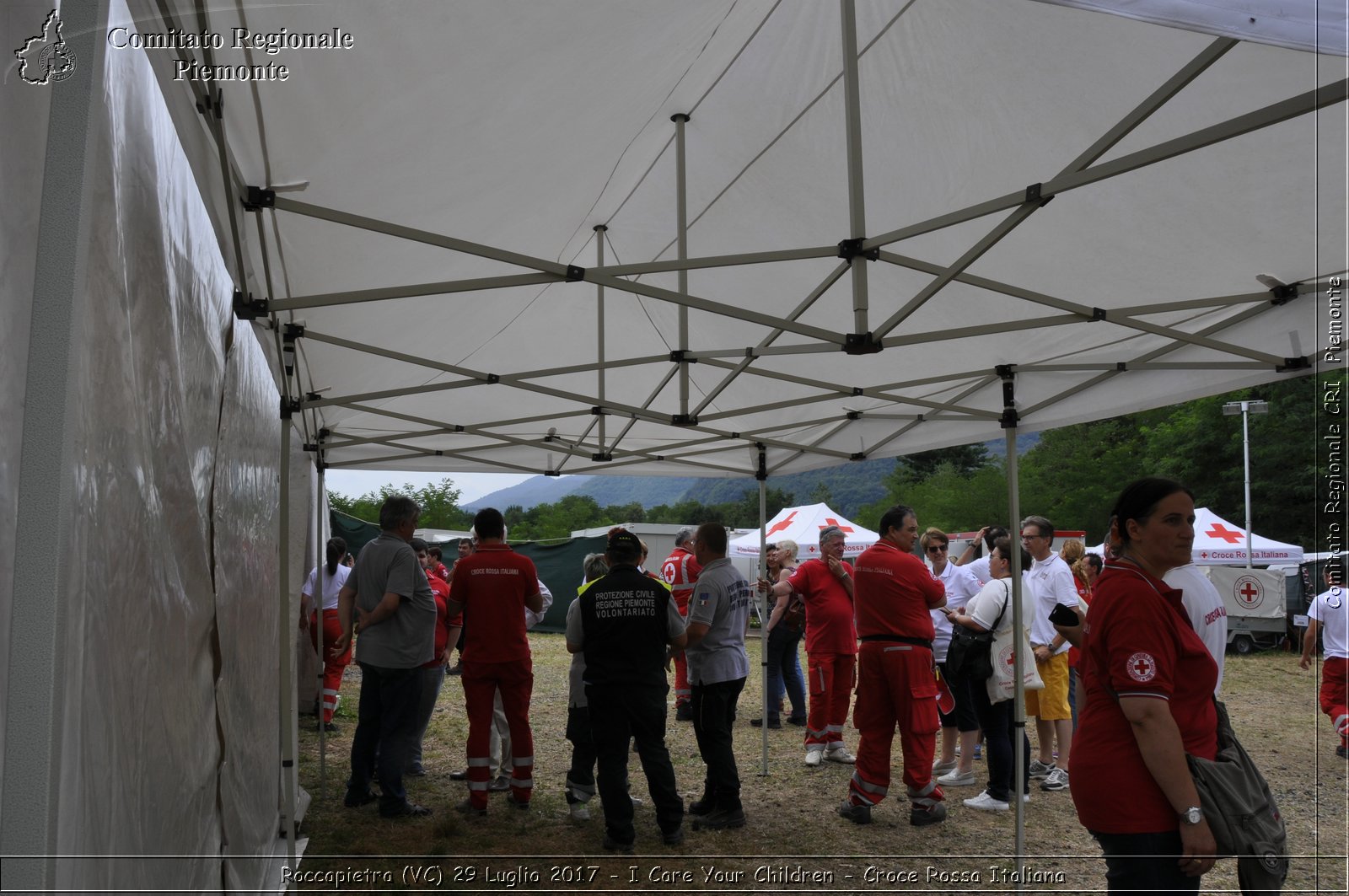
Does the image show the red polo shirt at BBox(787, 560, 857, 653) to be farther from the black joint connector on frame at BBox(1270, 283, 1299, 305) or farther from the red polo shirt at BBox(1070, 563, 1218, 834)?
the red polo shirt at BBox(1070, 563, 1218, 834)

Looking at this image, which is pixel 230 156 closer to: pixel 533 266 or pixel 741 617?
pixel 533 266

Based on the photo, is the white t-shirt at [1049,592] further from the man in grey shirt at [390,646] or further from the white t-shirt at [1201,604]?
the man in grey shirt at [390,646]

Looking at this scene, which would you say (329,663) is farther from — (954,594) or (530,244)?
(954,594)

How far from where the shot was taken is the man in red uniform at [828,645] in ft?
23.0

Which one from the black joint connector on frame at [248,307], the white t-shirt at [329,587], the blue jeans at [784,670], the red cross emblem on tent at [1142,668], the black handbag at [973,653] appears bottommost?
the blue jeans at [784,670]

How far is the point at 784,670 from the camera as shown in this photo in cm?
880

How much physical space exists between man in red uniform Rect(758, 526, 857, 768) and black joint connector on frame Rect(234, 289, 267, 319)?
4.76 m

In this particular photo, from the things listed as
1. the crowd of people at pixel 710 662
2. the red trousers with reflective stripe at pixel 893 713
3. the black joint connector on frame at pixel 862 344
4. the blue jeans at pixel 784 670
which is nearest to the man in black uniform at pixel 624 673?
the crowd of people at pixel 710 662

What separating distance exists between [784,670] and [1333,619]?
436cm

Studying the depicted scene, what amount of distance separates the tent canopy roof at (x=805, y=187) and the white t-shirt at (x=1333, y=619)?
9.34 ft

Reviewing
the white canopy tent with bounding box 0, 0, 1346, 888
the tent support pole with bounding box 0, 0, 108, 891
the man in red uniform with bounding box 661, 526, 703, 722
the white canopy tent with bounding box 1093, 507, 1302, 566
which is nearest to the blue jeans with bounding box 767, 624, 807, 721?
the man in red uniform with bounding box 661, 526, 703, 722

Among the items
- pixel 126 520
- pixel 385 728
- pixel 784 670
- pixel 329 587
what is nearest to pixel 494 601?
pixel 385 728

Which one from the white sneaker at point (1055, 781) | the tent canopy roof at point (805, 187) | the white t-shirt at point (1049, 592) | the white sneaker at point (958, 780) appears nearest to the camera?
the tent canopy roof at point (805, 187)

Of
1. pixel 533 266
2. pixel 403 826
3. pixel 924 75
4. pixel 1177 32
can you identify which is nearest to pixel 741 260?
pixel 533 266
